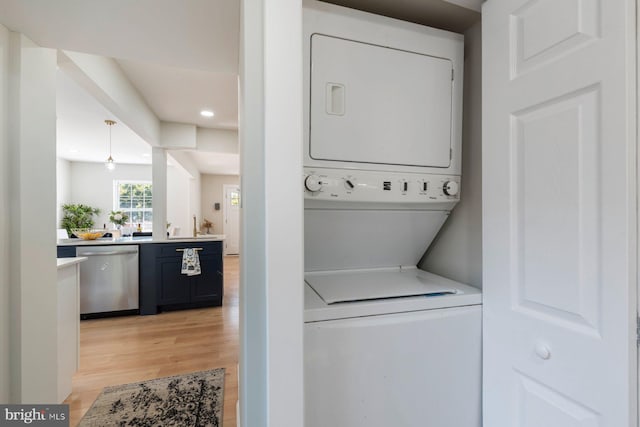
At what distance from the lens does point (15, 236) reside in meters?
1.41

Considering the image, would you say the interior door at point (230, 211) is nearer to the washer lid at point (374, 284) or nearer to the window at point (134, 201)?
the window at point (134, 201)

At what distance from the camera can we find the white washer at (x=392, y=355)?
2.93ft

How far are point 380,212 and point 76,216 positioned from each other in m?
8.27

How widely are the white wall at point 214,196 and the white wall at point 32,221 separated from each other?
6.81 metres

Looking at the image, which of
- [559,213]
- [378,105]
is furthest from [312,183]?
[559,213]

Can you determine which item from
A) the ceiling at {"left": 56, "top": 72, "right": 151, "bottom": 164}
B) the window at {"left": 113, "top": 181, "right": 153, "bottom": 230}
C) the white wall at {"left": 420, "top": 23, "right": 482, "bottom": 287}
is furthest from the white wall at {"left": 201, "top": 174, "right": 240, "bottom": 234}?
the white wall at {"left": 420, "top": 23, "right": 482, "bottom": 287}

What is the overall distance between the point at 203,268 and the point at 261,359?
3.15 meters

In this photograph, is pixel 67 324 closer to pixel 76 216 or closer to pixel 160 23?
pixel 160 23

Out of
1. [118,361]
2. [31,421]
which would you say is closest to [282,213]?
[31,421]

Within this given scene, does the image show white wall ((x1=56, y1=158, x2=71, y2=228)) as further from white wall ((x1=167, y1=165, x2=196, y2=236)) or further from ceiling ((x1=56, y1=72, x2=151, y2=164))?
white wall ((x1=167, y1=165, x2=196, y2=236))

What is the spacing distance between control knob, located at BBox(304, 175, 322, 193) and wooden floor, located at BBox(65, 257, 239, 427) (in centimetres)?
152

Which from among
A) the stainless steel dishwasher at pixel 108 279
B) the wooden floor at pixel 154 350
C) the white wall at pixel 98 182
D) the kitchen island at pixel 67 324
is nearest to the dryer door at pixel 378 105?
the wooden floor at pixel 154 350

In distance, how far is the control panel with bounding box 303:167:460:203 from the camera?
1.05 meters

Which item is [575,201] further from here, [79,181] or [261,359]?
[79,181]
